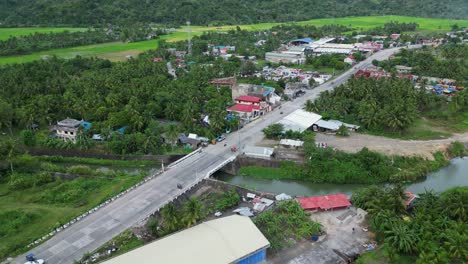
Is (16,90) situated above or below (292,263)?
above

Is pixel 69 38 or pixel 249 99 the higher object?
pixel 69 38

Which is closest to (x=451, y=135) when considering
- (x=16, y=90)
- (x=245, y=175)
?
(x=245, y=175)

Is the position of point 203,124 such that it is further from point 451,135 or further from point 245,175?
point 451,135

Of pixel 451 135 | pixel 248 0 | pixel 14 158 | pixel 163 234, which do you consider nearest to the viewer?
pixel 163 234

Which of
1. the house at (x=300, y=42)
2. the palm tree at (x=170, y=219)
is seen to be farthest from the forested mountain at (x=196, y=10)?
the palm tree at (x=170, y=219)

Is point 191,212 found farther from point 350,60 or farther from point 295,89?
point 350,60

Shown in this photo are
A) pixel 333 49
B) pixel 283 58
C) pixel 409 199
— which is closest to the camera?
pixel 409 199

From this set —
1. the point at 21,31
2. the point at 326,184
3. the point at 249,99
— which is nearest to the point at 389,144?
the point at 326,184
